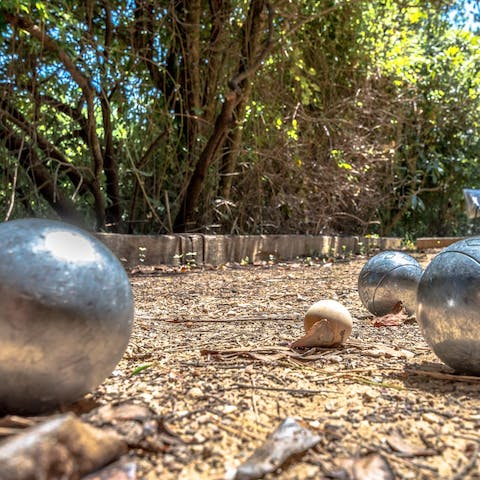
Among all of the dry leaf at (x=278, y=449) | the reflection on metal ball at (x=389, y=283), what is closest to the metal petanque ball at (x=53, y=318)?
the dry leaf at (x=278, y=449)

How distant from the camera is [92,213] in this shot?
8070 millimetres

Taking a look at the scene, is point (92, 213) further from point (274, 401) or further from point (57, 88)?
point (274, 401)

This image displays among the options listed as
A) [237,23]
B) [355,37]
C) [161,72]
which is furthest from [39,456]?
[355,37]

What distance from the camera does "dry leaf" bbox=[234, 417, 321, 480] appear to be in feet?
5.35

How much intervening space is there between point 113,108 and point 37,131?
1211 mm

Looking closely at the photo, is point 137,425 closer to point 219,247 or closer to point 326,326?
point 326,326

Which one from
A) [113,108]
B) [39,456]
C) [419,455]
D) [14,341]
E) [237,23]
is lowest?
[419,455]

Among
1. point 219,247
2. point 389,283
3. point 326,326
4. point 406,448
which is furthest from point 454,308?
point 219,247

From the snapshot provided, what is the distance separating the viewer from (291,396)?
2.30 meters

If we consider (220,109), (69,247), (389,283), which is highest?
(220,109)

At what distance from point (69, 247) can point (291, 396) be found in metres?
1.01

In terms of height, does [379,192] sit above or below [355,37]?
below

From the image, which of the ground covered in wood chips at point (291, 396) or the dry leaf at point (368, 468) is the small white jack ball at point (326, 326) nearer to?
the ground covered in wood chips at point (291, 396)

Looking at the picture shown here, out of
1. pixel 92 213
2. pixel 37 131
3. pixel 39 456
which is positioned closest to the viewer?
pixel 39 456
